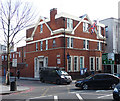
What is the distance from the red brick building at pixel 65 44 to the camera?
107 feet

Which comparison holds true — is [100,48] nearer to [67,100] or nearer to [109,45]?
[109,45]

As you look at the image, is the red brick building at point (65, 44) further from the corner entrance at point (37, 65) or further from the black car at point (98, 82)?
the black car at point (98, 82)

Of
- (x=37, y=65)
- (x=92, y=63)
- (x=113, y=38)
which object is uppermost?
(x=113, y=38)

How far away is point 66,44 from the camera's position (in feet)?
107

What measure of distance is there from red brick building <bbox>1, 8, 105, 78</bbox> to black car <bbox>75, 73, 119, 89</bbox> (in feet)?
44.9

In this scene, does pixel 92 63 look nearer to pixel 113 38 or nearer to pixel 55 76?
pixel 113 38

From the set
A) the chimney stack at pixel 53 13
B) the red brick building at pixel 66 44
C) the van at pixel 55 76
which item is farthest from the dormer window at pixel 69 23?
the van at pixel 55 76

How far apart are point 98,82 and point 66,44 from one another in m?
15.8

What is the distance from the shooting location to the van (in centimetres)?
2392

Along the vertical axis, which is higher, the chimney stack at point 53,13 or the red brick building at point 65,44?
the chimney stack at point 53,13

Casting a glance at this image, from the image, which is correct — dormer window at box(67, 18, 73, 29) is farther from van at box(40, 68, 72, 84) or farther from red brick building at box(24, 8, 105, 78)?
van at box(40, 68, 72, 84)

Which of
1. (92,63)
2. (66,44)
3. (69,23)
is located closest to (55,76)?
(66,44)

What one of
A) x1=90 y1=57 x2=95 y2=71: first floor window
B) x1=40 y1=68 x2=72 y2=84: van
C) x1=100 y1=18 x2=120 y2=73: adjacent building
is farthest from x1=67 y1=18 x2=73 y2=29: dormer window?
x1=100 y1=18 x2=120 y2=73: adjacent building

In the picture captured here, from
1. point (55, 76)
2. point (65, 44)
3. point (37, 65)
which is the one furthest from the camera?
point (37, 65)
